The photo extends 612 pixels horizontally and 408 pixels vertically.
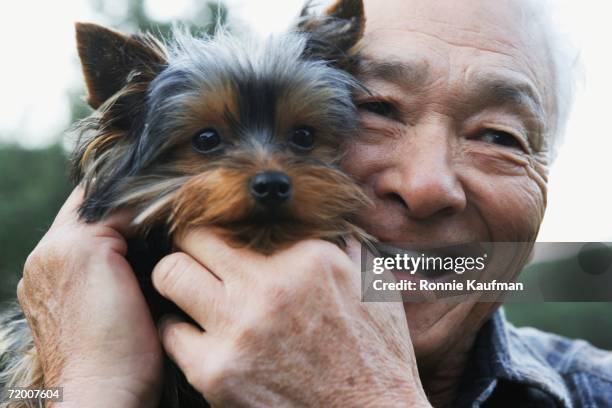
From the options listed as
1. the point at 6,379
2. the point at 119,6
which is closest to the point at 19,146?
the point at 119,6

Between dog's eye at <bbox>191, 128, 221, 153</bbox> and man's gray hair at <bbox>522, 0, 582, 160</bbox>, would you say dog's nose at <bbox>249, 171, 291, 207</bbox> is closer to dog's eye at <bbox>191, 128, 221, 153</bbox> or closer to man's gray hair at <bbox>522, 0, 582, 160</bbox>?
dog's eye at <bbox>191, 128, 221, 153</bbox>

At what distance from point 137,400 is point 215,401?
1.41 ft

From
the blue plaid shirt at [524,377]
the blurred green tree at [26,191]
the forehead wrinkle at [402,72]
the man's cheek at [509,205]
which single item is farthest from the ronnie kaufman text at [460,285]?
the blurred green tree at [26,191]

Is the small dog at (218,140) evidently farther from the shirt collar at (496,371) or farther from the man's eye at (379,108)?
the shirt collar at (496,371)

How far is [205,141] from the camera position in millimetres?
2797

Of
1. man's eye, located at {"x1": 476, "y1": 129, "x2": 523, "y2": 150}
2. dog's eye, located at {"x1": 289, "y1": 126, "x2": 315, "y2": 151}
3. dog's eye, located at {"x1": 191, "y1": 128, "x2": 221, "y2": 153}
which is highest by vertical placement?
dog's eye, located at {"x1": 191, "y1": 128, "x2": 221, "y2": 153}

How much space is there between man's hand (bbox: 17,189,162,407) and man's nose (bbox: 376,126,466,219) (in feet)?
3.60

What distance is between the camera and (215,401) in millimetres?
2209

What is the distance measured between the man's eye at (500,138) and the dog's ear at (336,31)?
0.70 meters

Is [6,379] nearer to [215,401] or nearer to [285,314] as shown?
[215,401]

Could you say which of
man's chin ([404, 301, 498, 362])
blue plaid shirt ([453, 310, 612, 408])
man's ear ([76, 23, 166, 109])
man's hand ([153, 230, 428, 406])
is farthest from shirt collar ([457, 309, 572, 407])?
man's ear ([76, 23, 166, 109])

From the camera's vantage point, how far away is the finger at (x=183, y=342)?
2299 millimetres

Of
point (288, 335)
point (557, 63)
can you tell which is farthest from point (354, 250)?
point (557, 63)

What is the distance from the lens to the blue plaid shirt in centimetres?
341
